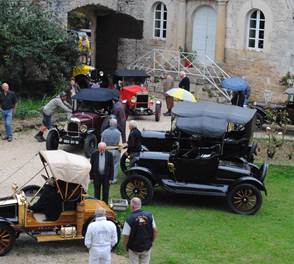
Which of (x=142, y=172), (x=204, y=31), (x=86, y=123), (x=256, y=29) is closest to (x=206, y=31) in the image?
(x=204, y=31)

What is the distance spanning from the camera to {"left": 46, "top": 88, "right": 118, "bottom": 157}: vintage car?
1945 cm

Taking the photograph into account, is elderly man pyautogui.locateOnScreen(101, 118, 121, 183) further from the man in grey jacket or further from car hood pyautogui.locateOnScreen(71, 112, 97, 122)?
the man in grey jacket

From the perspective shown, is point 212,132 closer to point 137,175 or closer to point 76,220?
point 137,175

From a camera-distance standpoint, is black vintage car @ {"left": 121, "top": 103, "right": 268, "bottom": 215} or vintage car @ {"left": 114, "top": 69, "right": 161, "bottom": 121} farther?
vintage car @ {"left": 114, "top": 69, "right": 161, "bottom": 121}

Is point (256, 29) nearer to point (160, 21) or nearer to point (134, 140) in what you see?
point (160, 21)

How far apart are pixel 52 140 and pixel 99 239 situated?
28.7ft

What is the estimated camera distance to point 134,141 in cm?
1678

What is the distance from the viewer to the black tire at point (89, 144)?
19094mm

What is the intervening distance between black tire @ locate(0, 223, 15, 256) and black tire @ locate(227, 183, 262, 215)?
493 centimetres

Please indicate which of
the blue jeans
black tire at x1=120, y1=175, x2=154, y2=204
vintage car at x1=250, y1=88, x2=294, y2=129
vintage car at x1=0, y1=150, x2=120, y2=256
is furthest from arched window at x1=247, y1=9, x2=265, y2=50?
vintage car at x1=0, y1=150, x2=120, y2=256

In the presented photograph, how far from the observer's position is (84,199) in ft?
43.4

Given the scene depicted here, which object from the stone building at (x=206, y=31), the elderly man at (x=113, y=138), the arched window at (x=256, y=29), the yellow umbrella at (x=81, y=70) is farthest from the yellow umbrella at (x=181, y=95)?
the arched window at (x=256, y=29)

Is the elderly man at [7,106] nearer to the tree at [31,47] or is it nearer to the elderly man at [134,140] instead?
the tree at [31,47]

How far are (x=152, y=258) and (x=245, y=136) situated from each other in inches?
237
